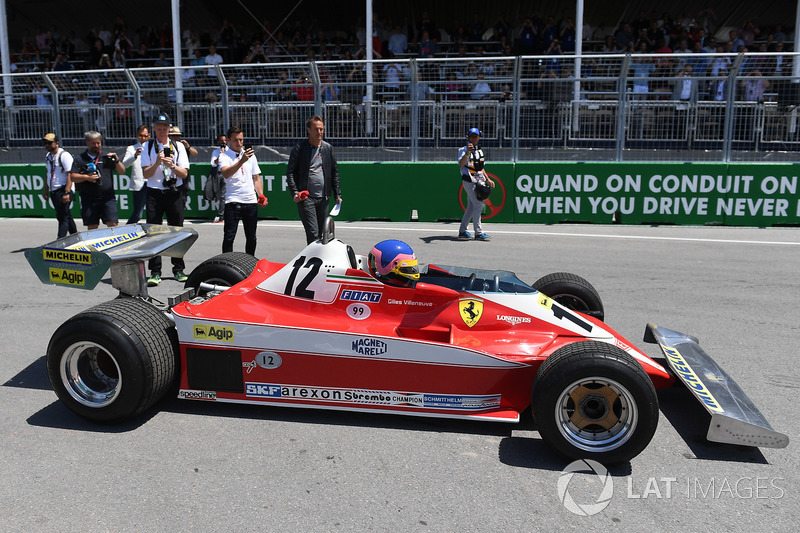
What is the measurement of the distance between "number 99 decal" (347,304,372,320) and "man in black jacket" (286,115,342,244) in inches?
126

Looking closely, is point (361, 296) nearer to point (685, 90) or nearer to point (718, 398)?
point (718, 398)

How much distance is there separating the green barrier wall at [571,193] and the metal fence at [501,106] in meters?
0.36

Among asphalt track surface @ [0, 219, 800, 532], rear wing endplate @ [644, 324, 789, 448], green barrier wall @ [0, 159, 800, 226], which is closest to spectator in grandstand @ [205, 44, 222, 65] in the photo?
green barrier wall @ [0, 159, 800, 226]

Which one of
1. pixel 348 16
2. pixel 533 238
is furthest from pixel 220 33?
pixel 533 238

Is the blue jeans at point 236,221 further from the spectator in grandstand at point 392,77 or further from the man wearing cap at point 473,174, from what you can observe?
the spectator in grandstand at point 392,77

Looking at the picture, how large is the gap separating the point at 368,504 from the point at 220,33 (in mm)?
22407

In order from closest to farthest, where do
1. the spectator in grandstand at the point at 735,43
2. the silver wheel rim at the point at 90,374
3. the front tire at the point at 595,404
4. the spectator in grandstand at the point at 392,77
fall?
the front tire at the point at 595,404
the silver wheel rim at the point at 90,374
the spectator in grandstand at the point at 392,77
the spectator in grandstand at the point at 735,43

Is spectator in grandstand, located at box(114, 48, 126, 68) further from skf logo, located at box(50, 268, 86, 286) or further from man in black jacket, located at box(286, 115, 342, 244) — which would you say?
skf logo, located at box(50, 268, 86, 286)

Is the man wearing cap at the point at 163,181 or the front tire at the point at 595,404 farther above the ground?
the man wearing cap at the point at 163,181

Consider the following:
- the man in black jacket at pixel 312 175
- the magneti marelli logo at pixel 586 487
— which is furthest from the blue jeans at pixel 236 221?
the magneti marelli logo at pixel 586 487

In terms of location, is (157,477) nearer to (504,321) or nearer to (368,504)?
(368,504)

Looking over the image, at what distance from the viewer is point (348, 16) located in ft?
79.9

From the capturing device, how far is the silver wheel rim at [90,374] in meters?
4.32

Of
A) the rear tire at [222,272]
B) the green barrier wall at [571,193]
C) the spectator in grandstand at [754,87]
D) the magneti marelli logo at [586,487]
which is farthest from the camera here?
the spectator in grandstand at [754,87]
